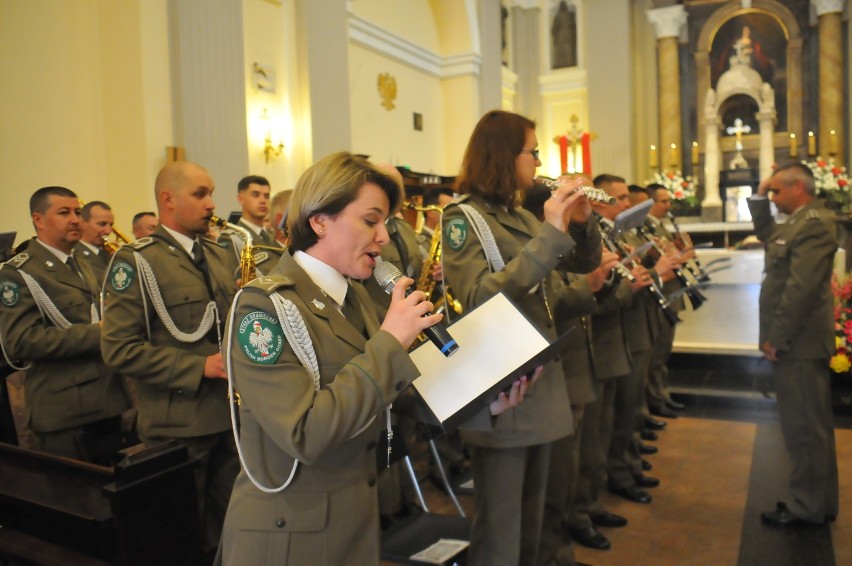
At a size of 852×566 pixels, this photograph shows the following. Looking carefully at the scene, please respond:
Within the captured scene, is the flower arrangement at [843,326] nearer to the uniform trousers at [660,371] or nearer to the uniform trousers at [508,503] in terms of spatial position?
the uniform trousers at [660,371]

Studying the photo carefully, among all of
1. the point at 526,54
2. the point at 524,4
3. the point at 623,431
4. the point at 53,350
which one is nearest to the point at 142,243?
the point at 53,350

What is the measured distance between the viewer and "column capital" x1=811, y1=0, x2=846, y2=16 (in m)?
11.6

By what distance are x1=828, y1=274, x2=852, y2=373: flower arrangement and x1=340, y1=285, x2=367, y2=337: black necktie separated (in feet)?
15.5

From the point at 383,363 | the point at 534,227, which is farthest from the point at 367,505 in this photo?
the point at 534,227

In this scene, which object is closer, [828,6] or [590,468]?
[590,468]

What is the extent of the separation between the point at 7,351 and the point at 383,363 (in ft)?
8.06

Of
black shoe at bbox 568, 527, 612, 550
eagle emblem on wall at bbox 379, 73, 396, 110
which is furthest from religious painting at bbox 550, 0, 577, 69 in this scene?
black shoe at bbox 568, 527, 612, 550

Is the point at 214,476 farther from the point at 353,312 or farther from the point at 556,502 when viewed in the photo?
the point at 353,312

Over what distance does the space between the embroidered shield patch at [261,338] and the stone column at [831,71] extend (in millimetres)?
12426

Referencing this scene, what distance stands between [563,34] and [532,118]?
8.33 m

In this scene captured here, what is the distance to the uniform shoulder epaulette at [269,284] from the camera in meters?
1.45

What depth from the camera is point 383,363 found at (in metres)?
1.41

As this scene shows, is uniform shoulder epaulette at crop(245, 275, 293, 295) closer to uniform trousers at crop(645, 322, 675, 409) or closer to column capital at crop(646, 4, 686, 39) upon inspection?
uniform trousers at crop(645, 322, 675, 409)

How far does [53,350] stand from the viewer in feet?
10.3
